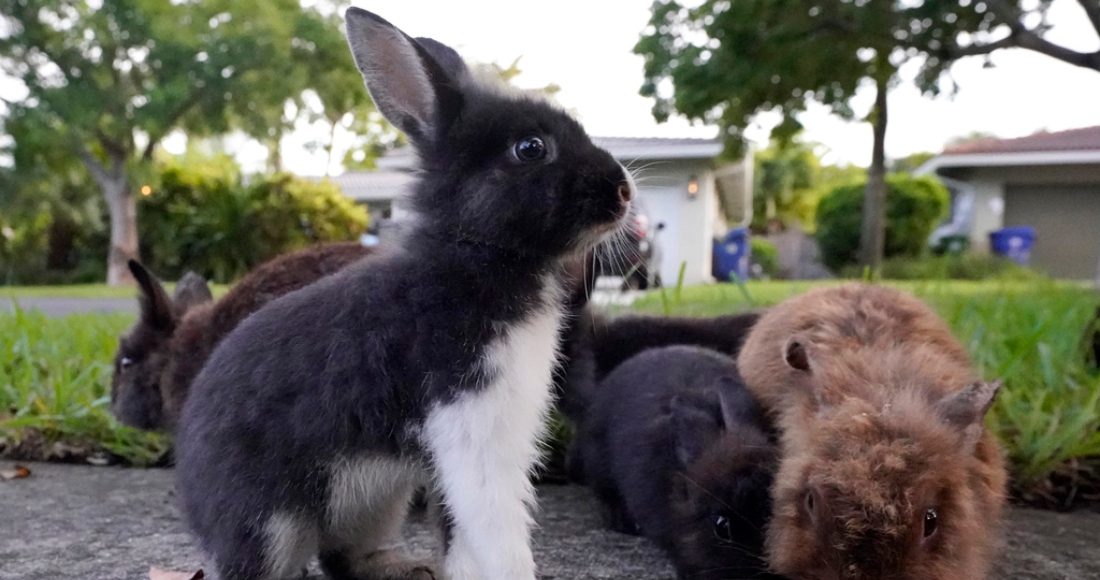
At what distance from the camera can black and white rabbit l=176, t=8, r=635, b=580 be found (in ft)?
5.27

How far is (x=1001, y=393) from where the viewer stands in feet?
10.9

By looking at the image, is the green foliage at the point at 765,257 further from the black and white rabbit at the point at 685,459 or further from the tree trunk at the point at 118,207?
the black and white rabbit at the point at 685,459

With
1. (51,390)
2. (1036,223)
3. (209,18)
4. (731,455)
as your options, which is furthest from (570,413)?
(1036,223)

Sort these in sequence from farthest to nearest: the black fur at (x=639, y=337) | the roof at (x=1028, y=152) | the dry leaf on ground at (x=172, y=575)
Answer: the roof at (x=1028, y=152)
the black fur at (x=639, y=337)
the dry leaf on ground at (x=172, y=575)

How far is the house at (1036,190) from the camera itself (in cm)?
2266

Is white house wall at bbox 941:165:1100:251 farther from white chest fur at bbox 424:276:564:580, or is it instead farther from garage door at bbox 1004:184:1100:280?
white chest fur at bbox 424:276:564:580

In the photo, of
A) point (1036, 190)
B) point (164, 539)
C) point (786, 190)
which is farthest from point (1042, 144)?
point (164, 539)

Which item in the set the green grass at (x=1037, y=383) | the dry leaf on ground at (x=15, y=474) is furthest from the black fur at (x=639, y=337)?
the dry leaf on ground at (x=15, y=474)

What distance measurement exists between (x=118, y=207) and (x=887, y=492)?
74.2 ft

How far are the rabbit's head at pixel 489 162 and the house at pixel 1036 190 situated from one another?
933 inches

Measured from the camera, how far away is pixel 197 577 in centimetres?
201

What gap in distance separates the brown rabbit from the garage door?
22.9 metres

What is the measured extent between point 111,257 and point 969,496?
74.8ft

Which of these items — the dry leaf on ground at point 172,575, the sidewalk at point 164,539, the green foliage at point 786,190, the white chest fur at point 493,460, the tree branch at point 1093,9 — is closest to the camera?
the white chest fur at point 493,460
